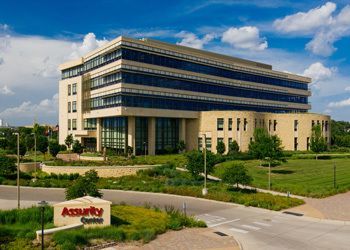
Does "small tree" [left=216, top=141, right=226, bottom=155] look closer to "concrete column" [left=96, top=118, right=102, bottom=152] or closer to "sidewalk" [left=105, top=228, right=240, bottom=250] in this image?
"concrete column" [left=96, top=118, right=102, bottom=152]

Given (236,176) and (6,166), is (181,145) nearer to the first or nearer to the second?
(6,166)

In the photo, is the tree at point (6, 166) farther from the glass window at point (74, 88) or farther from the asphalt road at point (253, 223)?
the glass window at point (74, 88)

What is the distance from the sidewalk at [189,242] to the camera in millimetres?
22247

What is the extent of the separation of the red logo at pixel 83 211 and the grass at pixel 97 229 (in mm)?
1123

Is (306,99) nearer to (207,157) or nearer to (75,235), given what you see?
(207,157)

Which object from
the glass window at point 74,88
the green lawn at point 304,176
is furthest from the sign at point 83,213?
the glass window at point 74,88

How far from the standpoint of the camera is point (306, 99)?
122 m

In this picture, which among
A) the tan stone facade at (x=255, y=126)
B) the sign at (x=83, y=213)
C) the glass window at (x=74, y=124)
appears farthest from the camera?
the glass window at (x=74, y=124)

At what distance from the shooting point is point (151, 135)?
79.1 m

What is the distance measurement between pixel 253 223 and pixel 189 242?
773 cm

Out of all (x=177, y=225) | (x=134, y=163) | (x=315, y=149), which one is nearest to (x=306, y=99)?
(x=315, y=149)

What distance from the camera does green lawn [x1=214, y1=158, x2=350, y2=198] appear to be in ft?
140

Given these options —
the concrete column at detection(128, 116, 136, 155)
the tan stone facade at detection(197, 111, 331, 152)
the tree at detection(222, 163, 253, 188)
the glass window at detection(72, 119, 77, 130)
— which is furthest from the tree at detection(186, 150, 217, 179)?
the glass window at detection(72, 119, 77, 130)

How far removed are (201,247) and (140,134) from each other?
5724cm
